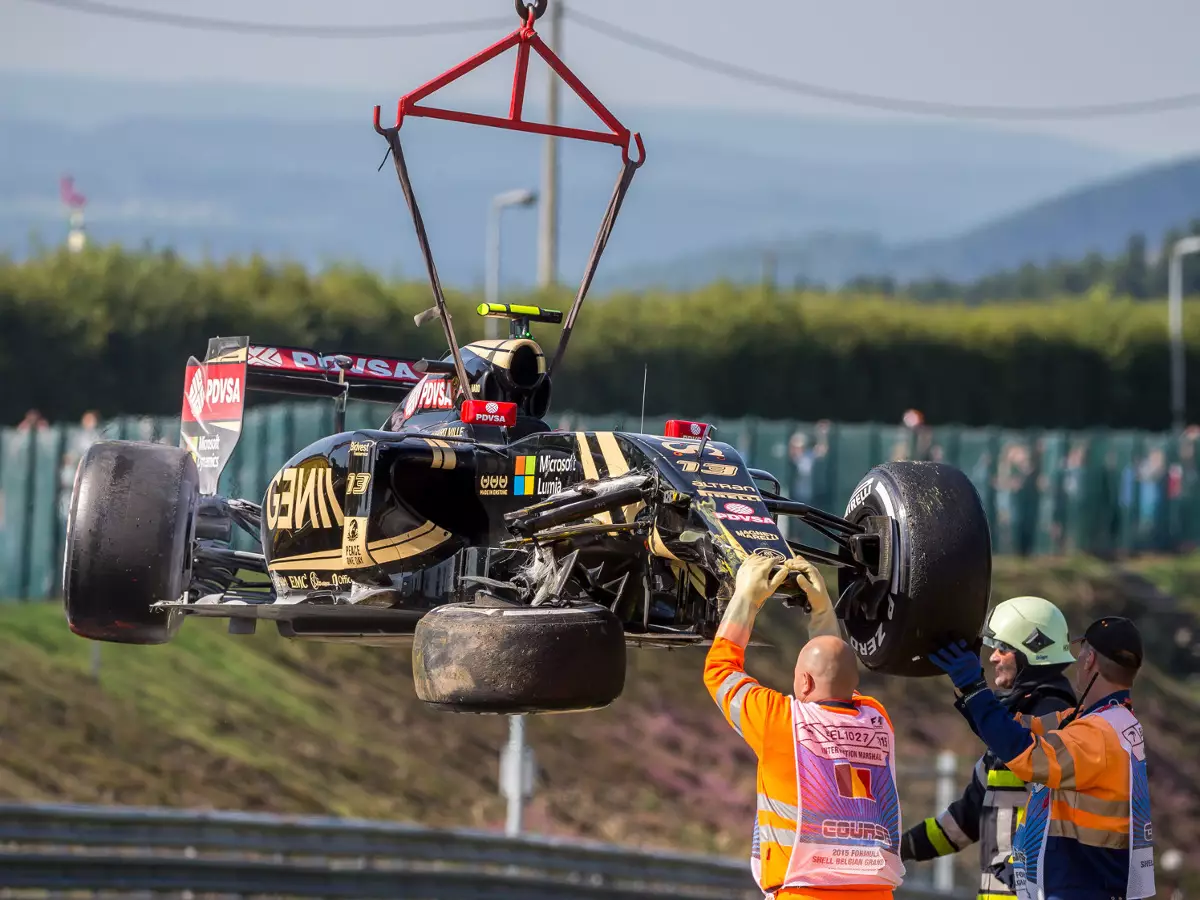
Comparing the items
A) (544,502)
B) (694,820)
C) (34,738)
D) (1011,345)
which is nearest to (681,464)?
(544,502)

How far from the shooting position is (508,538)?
31.1 feet

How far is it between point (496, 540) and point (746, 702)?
3.09 meters

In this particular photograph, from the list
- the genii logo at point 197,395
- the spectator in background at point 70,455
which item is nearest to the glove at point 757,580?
the genii logo at point 197,395

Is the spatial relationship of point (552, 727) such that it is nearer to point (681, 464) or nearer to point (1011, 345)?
point (681, 464)

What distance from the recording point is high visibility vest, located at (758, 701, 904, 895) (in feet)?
22.1

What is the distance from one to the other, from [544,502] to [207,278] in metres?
29.3

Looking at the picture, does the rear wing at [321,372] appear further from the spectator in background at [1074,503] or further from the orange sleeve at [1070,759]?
the spectator in background at [1074,503]

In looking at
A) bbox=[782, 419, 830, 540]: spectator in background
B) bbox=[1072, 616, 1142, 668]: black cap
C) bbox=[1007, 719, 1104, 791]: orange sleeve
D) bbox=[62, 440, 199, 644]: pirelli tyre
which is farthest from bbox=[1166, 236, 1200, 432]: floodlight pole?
bbox=[1007, 719, 1104, 791]: orange sleeve

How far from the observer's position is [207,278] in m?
37.1

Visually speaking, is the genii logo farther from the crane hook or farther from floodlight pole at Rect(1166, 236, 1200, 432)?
floodlight pole at Rect(1166, 236, 1200, 432)

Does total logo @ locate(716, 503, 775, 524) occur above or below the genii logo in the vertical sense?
below

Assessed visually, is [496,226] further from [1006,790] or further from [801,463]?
[1006,790]

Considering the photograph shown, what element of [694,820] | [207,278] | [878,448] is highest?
[207,278]

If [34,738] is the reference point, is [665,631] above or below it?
above
